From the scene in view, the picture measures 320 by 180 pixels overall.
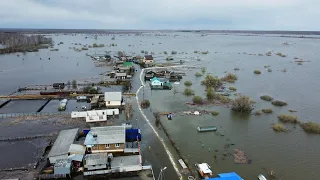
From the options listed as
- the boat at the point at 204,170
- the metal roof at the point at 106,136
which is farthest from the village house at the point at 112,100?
the boat at the point at 204,170

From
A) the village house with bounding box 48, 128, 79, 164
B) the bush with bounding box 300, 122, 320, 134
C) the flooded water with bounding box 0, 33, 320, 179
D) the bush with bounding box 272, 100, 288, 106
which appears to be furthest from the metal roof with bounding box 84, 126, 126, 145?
the bush with bounding box 272, 100, 288, 106

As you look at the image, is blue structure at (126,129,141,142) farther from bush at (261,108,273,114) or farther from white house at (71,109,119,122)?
bush at (261,108,273,114)

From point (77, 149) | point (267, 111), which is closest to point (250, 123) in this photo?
point (267, 111)

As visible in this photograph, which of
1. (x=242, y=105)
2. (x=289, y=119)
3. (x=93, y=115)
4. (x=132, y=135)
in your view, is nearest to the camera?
(x=132, y=135)

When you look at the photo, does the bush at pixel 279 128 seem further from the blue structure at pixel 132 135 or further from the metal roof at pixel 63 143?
the metal roof at pixel 63 143

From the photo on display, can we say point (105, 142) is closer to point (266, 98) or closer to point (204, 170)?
point (204, 170)

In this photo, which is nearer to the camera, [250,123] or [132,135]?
[132,135]
